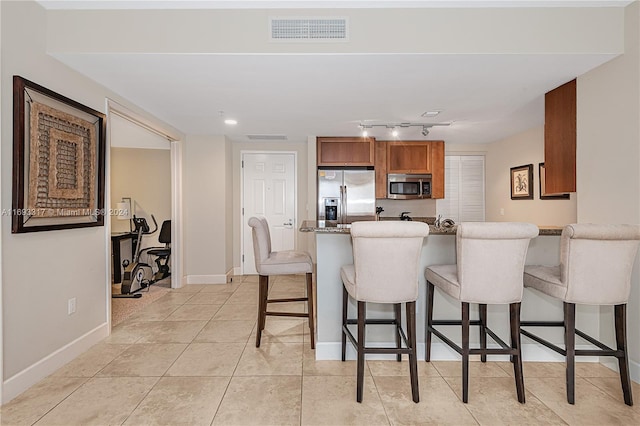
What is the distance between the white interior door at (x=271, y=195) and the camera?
17.5ft

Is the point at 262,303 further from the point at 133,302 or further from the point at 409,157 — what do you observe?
the point at 409,157

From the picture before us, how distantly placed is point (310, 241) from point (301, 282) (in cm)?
65

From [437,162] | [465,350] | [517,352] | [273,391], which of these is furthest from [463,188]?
[273,391]

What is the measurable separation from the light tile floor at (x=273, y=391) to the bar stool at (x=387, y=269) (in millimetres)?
202

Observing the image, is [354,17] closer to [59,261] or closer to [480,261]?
[480,261]

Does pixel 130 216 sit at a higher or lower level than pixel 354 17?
lower

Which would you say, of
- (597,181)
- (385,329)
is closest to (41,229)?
(385,329)

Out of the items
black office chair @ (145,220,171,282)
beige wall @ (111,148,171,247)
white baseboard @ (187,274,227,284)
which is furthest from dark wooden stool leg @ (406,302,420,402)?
beige wall @ (111,148,171,247)

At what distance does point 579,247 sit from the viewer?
1896 mm

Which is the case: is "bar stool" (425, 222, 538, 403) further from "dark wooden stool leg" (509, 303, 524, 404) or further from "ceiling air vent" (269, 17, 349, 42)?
"ceiling air vent" (269, 17, 349, 42)

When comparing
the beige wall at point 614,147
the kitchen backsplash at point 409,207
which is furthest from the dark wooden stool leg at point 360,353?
the kitchen backsplash at point 409,207

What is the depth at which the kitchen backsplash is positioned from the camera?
18.2 ft

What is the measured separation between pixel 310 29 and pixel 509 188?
428 cm

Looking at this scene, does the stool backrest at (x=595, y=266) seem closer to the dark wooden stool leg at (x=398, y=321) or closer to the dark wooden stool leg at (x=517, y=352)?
the dark wooden stool leg at (x=517, y=352)
